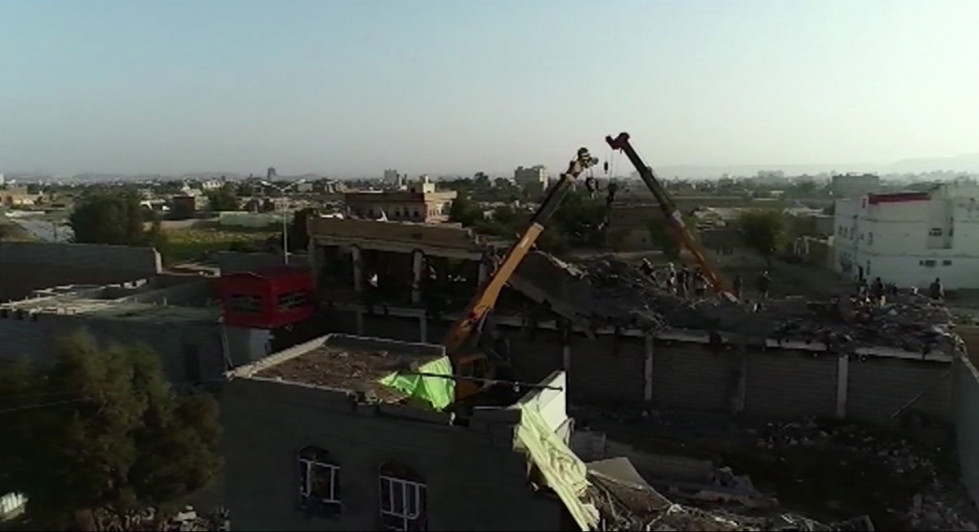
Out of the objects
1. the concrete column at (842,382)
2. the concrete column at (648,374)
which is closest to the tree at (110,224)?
the concrete column at (648,374)

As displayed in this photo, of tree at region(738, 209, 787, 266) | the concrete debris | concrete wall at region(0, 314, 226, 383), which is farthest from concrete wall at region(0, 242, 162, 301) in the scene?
tree at region(738, 209, 787, 266)

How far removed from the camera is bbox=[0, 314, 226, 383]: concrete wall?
70.2 ft

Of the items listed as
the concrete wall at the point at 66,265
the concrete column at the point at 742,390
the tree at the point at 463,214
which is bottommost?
the concrete column at the point at 742,390

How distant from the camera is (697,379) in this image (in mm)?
19625

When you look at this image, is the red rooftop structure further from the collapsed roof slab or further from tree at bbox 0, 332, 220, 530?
tree at bbox 0, 332, 220, 530

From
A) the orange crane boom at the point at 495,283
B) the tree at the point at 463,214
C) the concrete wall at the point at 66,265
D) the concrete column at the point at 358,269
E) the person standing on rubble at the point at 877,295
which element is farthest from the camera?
the tree at the point at 463,214

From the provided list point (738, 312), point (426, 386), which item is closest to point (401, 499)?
point (426, 386)

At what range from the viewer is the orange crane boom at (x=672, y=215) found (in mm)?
23328

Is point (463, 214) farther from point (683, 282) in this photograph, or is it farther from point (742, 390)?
point (742, 390)

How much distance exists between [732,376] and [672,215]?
6.38m

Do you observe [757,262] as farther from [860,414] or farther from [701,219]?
[860,414]

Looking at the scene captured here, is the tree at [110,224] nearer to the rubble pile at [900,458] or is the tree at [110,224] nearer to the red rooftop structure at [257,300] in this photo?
the red rooftop structure at [257,300]

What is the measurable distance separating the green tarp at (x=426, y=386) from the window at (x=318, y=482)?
1.17 meters

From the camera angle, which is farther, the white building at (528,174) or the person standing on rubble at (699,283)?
the white building at (528,174)
